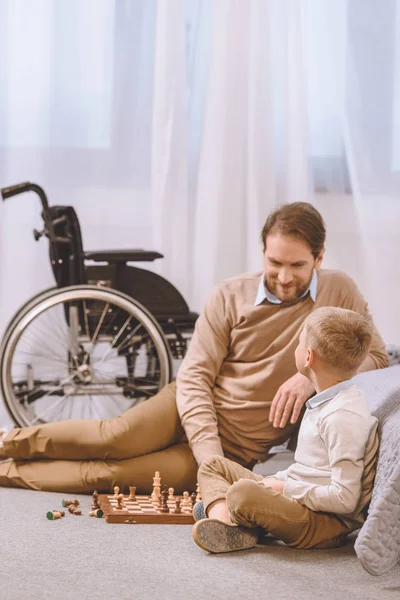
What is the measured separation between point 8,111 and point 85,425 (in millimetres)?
1369

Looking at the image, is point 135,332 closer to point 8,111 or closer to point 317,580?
point 8,111

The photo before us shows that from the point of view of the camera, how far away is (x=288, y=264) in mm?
2518

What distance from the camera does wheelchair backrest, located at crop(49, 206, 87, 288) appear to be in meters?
3.22

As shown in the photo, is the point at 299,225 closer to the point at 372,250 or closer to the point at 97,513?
the point at 97,513

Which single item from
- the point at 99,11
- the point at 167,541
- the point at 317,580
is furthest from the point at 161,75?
the point at 317,580

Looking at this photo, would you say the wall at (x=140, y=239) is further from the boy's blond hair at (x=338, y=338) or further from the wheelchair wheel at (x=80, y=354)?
the boy's blond hair at (x=338, y=338)

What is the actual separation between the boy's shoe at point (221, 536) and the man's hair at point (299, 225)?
0.78 meters

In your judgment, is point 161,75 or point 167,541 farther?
point 161,75

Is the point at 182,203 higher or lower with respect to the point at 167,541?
higher

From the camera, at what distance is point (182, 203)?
3.56 metres

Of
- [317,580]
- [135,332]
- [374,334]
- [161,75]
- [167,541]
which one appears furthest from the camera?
[161,75]

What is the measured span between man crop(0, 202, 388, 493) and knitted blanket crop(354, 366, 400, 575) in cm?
43

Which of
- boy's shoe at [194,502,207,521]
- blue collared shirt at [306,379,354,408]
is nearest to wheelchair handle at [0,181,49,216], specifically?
boy's shoe at [194,502,207,521]

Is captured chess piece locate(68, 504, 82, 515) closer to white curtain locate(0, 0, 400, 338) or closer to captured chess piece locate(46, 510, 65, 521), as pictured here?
captured chess piece locate(46, 510, 65, 521)
